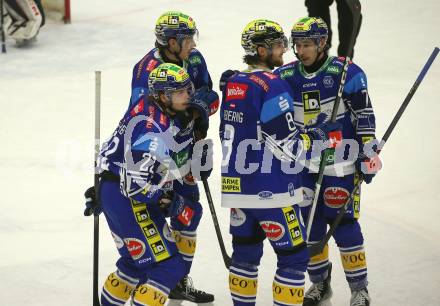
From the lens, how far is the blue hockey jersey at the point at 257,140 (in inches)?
169

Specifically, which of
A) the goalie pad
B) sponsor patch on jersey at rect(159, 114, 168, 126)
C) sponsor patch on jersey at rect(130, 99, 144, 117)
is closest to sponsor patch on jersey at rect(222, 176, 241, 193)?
sponsor patch on jersey at rect(159, 114, 168, 126)

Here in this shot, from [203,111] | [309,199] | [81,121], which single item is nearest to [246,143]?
[203,111]

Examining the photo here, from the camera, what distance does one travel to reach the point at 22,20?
9320 mm

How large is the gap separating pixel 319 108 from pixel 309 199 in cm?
48

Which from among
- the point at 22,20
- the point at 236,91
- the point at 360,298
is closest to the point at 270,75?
the point at 236,91

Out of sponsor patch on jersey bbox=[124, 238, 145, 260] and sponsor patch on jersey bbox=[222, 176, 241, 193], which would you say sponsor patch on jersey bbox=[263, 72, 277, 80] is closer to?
sponsor patch on jersey bbox=[222, 176, 241, 193]

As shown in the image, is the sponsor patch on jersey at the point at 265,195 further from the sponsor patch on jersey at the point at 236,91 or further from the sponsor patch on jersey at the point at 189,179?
the sponsor patch on jersey at the point at 189,179

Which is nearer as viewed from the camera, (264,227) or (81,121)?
(264,227)

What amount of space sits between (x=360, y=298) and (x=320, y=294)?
278mm

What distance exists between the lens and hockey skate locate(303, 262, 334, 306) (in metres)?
5.16

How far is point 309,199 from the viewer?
193 inches

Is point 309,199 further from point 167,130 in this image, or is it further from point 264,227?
point 167,130

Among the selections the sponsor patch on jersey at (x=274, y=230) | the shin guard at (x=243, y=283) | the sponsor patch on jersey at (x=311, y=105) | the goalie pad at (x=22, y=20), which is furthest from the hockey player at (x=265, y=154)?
the goalie pad at (x=22, y=20)

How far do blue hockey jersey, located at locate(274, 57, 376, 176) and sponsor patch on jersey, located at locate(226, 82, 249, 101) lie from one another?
0.56 meters
